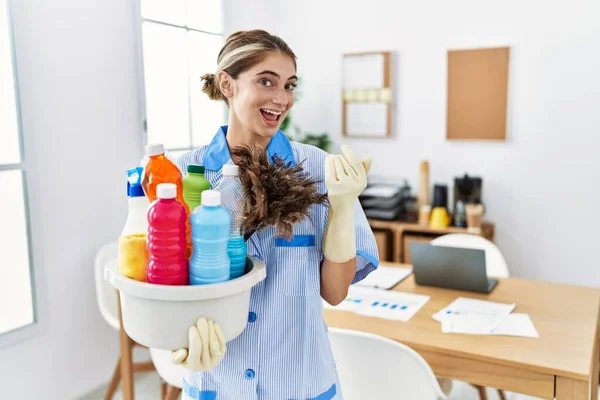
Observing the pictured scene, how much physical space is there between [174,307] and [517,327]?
118 centimetres

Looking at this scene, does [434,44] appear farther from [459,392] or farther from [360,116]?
[459,392]

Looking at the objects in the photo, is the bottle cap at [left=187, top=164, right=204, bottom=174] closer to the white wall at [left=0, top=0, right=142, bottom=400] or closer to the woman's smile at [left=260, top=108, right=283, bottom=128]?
the woman's smile at [left=260, top=108, right=283, bottom=128]

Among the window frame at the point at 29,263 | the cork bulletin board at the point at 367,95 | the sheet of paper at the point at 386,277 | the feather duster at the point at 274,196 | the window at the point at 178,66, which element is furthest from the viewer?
the cork bulletin board at the point at 367,95

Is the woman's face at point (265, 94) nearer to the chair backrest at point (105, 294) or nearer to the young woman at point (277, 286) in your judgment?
the young woman at point (277, 286)

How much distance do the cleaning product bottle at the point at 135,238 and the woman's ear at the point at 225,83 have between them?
27cm

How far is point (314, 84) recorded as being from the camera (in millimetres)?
3740

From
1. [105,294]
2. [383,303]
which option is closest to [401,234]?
[383,303]

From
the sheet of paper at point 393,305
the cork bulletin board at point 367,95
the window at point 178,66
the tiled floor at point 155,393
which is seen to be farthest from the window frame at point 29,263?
the cork bulletin board at point 367,95

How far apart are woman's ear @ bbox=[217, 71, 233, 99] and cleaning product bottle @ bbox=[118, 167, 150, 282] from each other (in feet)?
0.89

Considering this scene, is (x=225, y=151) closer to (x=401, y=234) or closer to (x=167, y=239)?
(x=167, y=239)

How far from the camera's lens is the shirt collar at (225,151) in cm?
108

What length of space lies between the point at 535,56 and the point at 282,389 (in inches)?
106

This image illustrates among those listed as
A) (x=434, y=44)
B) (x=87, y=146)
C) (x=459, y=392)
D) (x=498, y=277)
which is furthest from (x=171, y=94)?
Answer: (x=459, y=392)

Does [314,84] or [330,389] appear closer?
[330,389]
